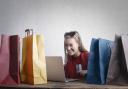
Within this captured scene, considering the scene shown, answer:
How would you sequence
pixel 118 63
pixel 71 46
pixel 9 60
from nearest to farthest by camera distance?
pixel 118 63, pixel 9 60, pixel 71 46

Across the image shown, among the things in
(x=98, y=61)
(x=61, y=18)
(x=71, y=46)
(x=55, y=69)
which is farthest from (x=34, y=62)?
(x=61, y=18)

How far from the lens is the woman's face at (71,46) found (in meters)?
1.80

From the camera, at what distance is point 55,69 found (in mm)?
1190

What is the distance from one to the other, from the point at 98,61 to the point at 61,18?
1.29m

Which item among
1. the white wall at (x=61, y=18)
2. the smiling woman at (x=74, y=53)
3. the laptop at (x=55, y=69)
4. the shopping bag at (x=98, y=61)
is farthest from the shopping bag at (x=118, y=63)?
the white wall at (x=61, y=18)

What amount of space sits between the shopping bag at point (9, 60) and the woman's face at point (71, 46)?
2.24ft

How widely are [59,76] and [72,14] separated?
1.27 meters

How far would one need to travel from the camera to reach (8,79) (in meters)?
1.13

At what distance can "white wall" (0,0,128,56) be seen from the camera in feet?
7.29

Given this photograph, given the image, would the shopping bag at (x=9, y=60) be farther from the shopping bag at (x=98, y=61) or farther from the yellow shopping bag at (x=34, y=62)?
the shopping bag at (x=98, y=61)

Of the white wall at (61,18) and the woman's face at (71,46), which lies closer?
the woman's face at (71,46)

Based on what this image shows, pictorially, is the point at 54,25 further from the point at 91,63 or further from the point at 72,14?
the point at 91,63

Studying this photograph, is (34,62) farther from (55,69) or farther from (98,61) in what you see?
(98,61)

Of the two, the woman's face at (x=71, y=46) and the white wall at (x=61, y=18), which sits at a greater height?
the white wall at (x=61, y=18)
